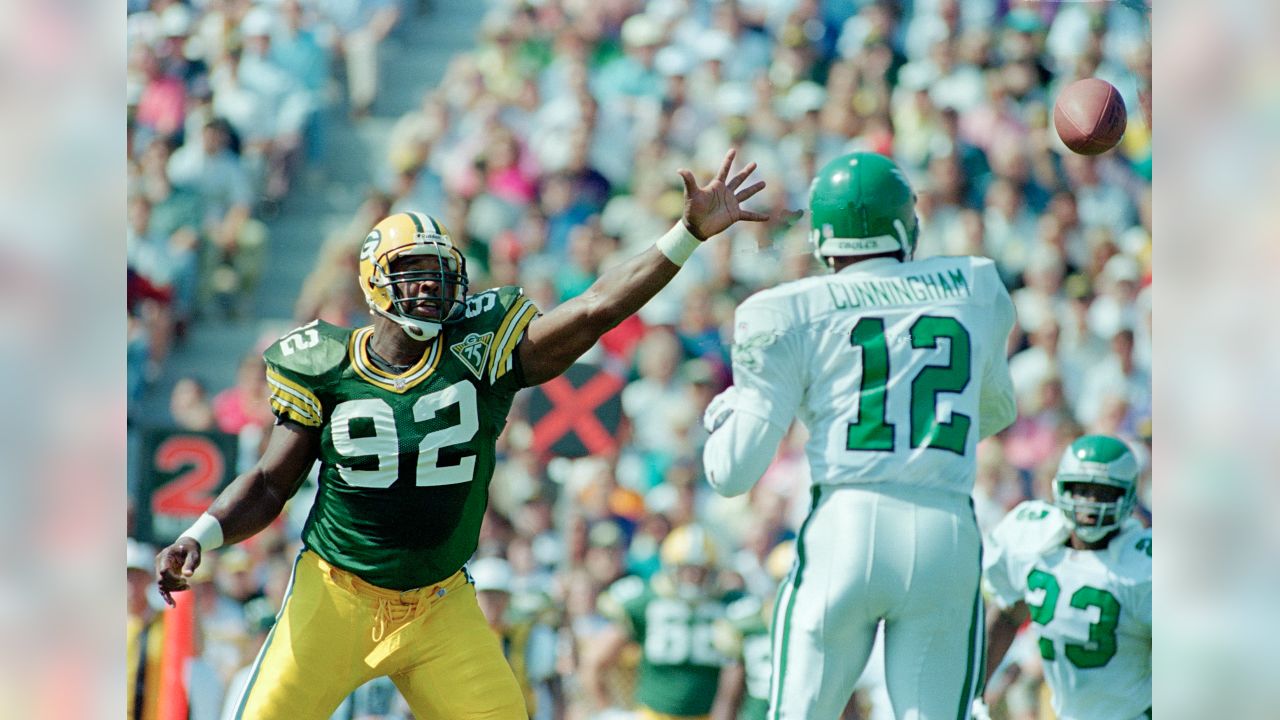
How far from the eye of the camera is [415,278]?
4.64m

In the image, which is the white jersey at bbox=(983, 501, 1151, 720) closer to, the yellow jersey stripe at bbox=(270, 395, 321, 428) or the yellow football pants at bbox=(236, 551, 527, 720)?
the yellow football pants at bbox=(236, 551, 527, 720)

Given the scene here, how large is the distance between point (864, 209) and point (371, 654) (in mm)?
1812

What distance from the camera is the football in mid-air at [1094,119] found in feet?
17.0

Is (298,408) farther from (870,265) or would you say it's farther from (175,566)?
(870,265)

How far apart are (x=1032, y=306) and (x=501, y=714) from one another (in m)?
5.53

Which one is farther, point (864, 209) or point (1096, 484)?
point (1096, 484)

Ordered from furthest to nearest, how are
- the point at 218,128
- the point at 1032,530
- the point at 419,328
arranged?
the point at 218,128
the point at 1032,530
the point at 419,328

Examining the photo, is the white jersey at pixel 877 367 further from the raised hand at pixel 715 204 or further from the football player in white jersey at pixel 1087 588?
the football player in white jersey at pixel 1087 588

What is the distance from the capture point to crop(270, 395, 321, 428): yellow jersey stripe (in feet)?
15.3

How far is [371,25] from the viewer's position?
12.3 metres

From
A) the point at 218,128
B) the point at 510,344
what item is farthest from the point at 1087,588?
the point at 218,128

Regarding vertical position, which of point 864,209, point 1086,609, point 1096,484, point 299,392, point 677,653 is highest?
point 864,209

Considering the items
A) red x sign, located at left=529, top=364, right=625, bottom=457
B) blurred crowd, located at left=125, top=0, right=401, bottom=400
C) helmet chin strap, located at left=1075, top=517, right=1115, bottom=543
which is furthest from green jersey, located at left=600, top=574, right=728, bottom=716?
blurred crowd, located at left=125, top=0, right=401, bottom=400
